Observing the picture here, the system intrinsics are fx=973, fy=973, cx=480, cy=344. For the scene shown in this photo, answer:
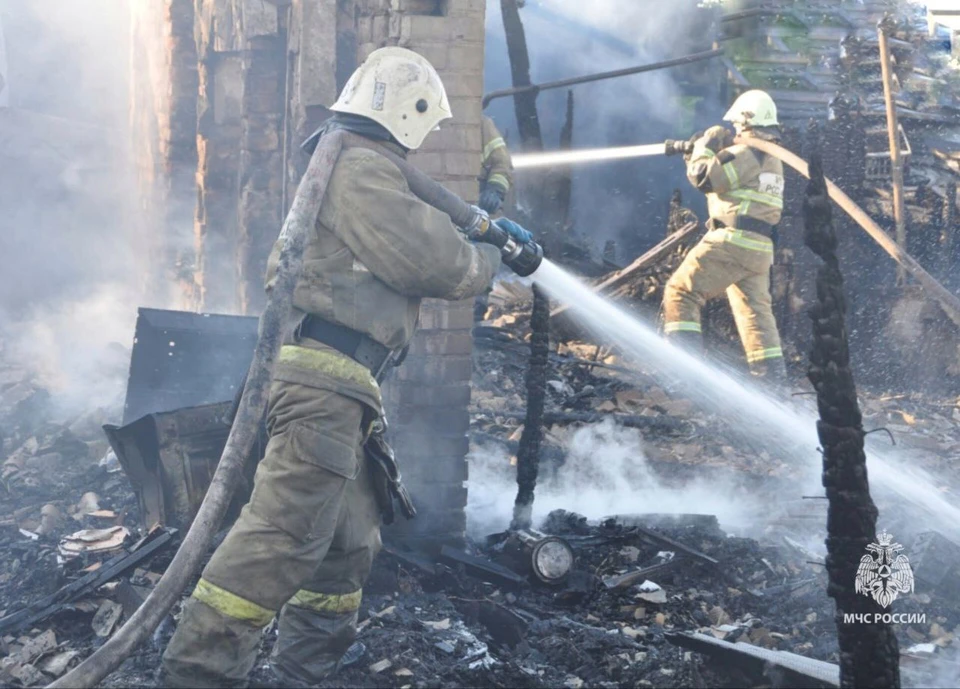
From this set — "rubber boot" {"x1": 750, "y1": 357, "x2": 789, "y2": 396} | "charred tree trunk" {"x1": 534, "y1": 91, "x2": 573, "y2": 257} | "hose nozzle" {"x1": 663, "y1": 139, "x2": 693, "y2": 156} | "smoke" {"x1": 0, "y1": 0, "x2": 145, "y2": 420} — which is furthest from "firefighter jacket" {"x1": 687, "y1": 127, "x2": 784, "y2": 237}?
"charred tree trunk" {"x1": 534, "y1": 91, "x2": 573, "y2": 257}

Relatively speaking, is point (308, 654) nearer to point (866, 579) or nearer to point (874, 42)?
point (866, 579)

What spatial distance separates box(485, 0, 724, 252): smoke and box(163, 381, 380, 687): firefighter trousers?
10533 mm

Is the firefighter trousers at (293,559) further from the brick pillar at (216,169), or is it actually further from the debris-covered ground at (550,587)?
the brick pillar at (216,169)

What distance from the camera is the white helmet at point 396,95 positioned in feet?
11.9

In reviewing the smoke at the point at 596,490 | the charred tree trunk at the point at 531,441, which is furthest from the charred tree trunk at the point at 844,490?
the smoke at the point at 596,490

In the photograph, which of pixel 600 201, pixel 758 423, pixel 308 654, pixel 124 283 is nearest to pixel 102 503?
pixel 308 654

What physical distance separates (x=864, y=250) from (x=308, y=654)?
25.1 feet

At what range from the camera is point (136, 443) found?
15.2ft

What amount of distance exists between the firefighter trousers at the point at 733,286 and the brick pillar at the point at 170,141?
392 cm

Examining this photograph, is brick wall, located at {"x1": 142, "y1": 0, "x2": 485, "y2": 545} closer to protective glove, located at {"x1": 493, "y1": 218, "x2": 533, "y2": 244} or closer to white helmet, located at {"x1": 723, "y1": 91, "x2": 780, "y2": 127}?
protective glove, located at {"x1": 493, "y1": 218, "x2": 533, "y2": 244}

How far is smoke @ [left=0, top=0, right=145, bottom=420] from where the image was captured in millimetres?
9008

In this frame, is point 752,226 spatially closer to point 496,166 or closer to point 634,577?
point 496,166

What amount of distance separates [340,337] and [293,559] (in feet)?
2.58

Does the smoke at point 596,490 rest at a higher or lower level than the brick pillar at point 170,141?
lower
